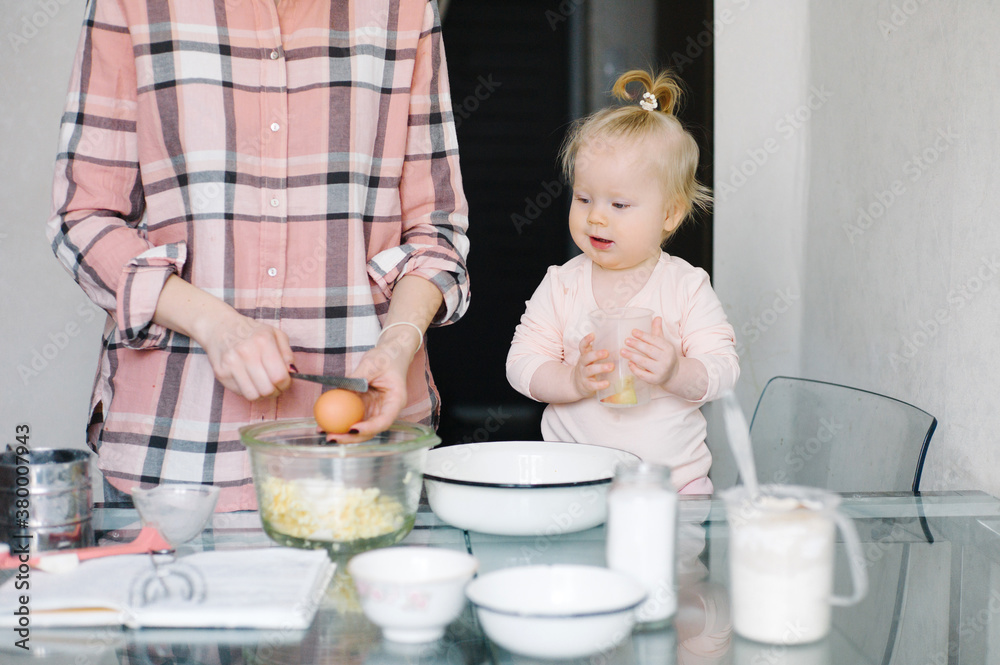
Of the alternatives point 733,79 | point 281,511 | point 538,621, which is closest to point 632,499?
point 538,621

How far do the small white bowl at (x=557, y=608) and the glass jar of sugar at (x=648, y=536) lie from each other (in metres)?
0.02

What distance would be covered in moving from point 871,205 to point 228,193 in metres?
1.22

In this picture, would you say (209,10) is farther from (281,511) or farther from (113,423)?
(281,511)

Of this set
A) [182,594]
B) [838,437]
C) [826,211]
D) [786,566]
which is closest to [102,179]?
[182,594]

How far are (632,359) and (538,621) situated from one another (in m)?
0.74

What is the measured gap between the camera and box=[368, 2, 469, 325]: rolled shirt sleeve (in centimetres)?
135

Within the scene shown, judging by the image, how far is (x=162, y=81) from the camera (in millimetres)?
1213

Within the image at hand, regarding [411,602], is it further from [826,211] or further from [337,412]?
[826,211]

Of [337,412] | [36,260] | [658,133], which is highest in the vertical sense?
[658,133]

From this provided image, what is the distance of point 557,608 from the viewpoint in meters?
0.70

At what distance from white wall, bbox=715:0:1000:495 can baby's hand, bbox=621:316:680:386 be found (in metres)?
0.45

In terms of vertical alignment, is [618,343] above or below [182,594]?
above

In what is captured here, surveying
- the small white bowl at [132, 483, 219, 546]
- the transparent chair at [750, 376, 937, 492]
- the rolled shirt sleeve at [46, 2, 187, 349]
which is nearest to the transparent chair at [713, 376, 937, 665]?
the transparent chair at [750, 376, 937, 492]

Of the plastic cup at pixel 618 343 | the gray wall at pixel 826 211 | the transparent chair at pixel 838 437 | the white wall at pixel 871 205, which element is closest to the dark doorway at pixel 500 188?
the gray wall at pixel 826 211
